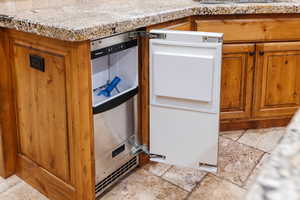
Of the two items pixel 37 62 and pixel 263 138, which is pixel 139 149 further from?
pixel 263 138

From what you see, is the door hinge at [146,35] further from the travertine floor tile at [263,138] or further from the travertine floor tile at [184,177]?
the travertine floor tile at [263,138]

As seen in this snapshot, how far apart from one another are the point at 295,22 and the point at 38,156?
1.87m

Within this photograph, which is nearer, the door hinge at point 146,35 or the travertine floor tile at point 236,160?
the door hinge at point 146,35

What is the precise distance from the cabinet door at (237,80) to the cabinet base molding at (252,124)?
3.1 inches

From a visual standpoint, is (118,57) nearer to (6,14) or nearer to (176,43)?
(176,43)

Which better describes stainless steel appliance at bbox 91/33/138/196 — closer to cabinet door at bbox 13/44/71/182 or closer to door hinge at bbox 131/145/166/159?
door hinge at bbox 131/145/166/159

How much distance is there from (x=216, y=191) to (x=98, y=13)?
3.80 feet

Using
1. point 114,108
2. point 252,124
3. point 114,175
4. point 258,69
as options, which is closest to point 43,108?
point 114,108

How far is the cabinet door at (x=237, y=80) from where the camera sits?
8.25 ft

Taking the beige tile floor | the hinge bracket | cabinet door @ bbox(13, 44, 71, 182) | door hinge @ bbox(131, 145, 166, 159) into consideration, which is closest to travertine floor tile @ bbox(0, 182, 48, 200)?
the beige tile floor

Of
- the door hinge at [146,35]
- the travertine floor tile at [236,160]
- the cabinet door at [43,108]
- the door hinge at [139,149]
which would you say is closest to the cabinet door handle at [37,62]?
the cabinet door at [43,108]

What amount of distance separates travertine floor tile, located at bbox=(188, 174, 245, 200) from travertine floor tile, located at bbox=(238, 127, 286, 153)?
542 millimetres

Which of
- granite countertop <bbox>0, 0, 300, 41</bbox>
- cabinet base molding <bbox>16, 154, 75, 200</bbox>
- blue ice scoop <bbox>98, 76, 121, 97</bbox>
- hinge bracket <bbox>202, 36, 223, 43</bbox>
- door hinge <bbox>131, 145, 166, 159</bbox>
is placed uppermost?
granite countertop <bbox>0, 0, 300, 41</bbox>

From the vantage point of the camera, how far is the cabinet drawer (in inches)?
95.3
